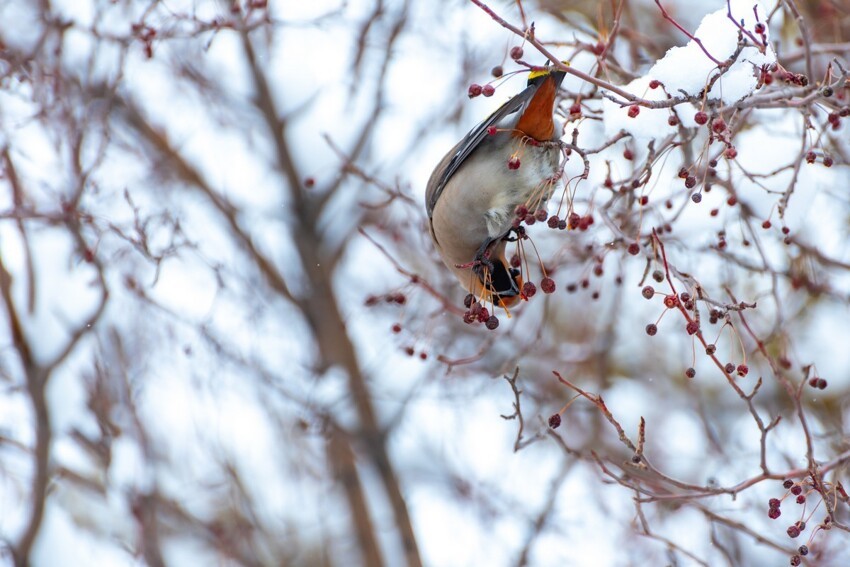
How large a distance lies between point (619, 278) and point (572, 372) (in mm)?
3720

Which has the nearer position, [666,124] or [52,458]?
[666,124]

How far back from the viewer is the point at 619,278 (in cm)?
404

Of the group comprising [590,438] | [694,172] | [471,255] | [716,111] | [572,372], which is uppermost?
[572,372]

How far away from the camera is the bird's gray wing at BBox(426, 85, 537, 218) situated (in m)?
3.84

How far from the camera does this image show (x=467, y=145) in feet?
13.7

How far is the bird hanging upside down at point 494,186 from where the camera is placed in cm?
382

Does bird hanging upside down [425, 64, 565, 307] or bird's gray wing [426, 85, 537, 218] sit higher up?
bird's gray wing [426, 85, 537, 218]

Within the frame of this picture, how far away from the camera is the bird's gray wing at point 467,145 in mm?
3836

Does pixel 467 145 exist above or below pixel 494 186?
above

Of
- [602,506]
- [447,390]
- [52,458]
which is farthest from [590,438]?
[52,458]

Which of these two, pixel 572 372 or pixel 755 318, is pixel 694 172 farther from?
pixel 572 372

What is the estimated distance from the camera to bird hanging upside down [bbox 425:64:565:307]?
3.82 meters

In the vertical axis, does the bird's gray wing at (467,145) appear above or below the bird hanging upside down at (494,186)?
above

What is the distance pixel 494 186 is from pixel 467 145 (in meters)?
0.24
